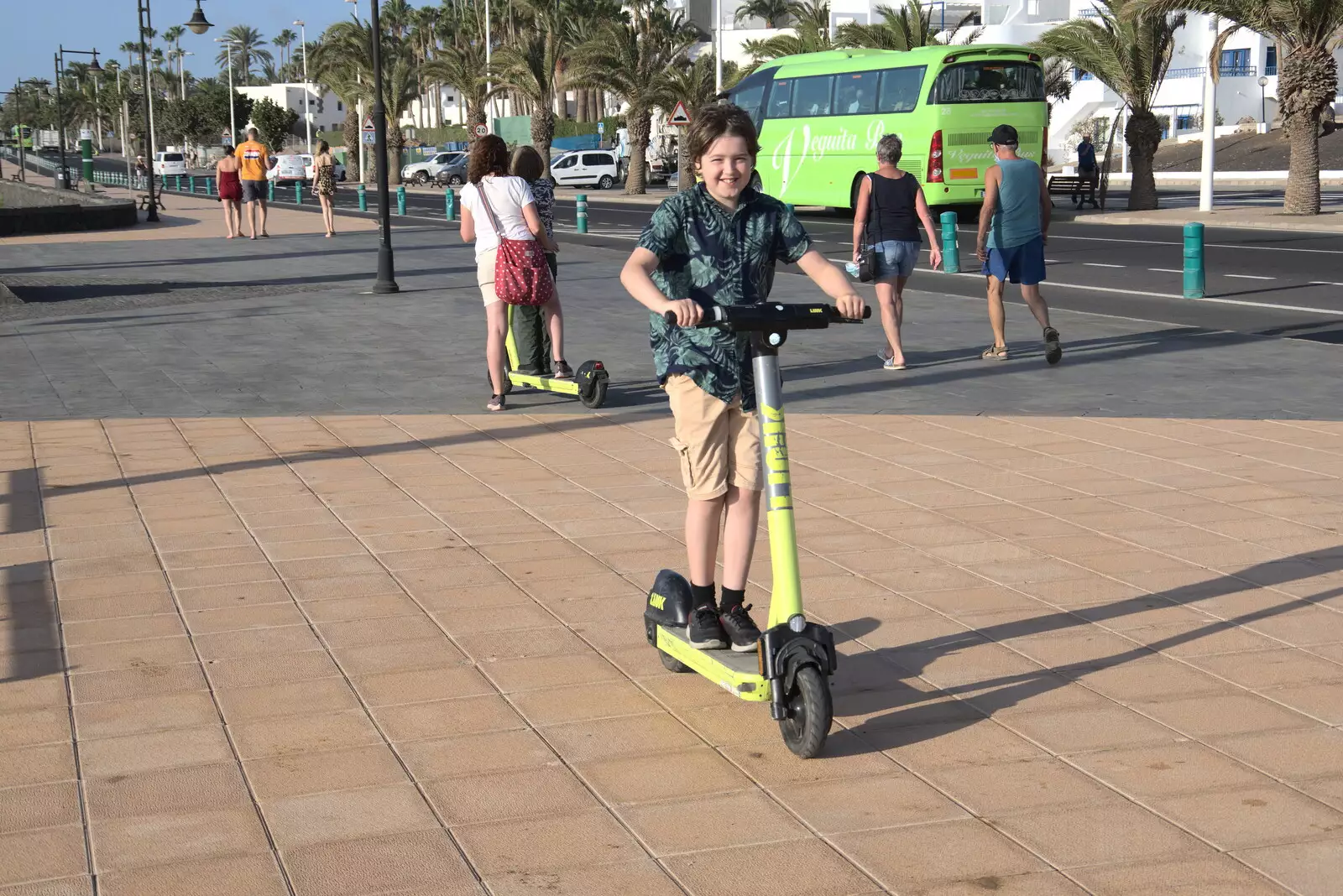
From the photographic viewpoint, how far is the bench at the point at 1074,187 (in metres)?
38.1

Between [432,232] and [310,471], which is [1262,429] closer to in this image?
[310,471]

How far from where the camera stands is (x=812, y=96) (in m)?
33.2

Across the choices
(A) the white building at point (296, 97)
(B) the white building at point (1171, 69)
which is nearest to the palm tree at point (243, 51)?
→ (A) the white building at point (296, 97)

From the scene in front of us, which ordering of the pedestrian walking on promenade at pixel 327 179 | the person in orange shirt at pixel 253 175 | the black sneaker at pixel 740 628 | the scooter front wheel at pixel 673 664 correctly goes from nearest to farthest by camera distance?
the black sneaker at pixel 740 628, the scooter front wheel at pixel 673 664, the person in orange shirt at pixel 253 175, the pedestrian walking on promenade at pixel 327 179

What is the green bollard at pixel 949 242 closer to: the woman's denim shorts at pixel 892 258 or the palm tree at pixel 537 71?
the woman's denim shorts at pixel 892 258

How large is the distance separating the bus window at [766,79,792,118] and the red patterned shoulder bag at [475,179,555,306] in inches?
992

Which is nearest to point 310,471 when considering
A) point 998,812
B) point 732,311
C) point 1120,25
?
point 732,311

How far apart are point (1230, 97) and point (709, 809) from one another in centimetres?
8277

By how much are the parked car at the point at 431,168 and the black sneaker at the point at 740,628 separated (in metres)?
59.4

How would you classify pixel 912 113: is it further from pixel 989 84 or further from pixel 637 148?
pixel 637 148

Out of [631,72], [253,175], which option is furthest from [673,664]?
[631,72]

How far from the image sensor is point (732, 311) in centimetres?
405

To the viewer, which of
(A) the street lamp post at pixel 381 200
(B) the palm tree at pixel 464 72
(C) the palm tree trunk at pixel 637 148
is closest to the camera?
(A) the street lamp post at pixel 381 200

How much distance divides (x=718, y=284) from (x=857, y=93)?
1125 inches
